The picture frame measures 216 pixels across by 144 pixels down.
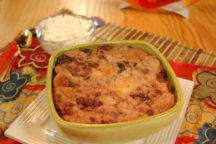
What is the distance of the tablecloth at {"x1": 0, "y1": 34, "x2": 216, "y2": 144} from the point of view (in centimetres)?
79

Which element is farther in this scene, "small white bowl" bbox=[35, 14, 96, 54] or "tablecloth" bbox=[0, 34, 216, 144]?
"small white bowl" bbox=[35, 14, 96, 54]

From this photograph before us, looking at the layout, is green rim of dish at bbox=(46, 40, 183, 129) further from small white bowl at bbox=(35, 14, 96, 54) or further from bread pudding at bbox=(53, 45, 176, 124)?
small white bowl at bbox=(35, 14, 96, 54)

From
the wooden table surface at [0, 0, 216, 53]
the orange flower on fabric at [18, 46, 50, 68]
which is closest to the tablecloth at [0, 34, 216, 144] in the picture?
the orange flower on fabric at [18, 46, 50, 68]

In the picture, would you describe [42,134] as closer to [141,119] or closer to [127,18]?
[141,119]

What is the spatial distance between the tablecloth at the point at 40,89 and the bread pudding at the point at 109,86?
0.25m

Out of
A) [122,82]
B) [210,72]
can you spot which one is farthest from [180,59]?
[122,82]

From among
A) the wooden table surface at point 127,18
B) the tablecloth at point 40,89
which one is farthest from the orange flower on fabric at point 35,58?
the wooden table surface at point 127,18

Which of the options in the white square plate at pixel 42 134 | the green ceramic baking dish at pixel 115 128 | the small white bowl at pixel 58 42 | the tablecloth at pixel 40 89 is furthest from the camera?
the small white bowl at pixel 58 42

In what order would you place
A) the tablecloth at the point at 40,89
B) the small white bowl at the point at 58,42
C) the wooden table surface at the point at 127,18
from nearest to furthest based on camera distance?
the tablecloth at the point at 40,89 < the small white bowl at the point at 58,42 < the wooden table surface at the point at 127,18

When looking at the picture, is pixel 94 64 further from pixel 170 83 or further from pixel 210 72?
pixel 210 72

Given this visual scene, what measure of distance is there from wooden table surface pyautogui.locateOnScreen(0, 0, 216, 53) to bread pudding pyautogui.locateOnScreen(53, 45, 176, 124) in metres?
0.64

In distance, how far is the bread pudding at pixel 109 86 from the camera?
0.58 m

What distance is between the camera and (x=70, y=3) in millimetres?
1678

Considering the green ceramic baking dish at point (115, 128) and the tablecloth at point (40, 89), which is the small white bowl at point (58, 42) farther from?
the green ceramic baking dish at point (115, 128)
